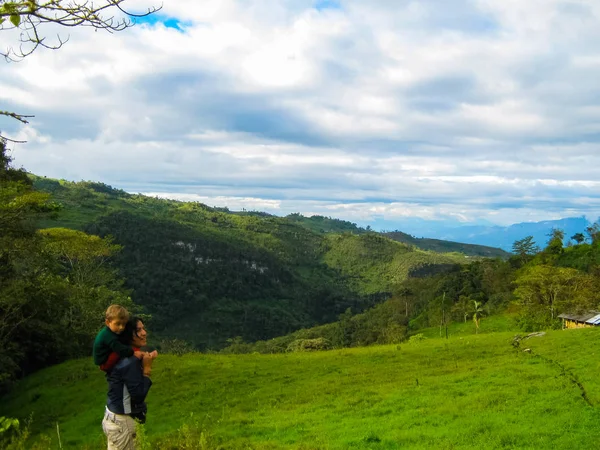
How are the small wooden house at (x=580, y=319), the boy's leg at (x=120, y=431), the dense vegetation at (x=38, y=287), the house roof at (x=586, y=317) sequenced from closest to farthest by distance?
the boy's leg at (x=120, y=431), the dense vegetation at (x=38, y=287), the house roof at (x=586, y=317), the small wooden house at (x=580, y=319)

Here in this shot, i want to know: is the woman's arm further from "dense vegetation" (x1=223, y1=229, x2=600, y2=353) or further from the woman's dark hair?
"dense vegetation" (x1=223, y1=229, x2=600, y2=353)

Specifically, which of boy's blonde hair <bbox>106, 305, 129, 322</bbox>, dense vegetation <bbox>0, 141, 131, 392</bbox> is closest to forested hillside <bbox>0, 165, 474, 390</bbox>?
dense vegetation <bbox>0, 141, 131, 392</bbox>

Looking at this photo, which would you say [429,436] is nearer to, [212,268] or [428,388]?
[428,388]

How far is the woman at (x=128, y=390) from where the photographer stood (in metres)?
6.82

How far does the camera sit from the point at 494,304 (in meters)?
77.6

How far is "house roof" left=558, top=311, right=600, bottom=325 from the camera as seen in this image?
134ft

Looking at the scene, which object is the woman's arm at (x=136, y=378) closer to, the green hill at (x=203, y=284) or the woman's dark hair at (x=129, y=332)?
the woman's dark hair at (x=129, y=332)

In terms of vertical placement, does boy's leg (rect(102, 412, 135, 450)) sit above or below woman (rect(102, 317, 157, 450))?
below

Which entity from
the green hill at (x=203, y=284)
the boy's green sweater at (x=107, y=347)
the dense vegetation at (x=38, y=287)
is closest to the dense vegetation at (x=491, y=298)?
the dense vegetation at (x=38, y=287)

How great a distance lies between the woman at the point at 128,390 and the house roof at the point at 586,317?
43.2 m

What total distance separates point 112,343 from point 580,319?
1903 inches

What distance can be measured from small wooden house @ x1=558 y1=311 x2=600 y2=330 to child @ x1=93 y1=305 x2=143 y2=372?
144 ft

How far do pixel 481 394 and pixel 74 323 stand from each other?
3054 cm

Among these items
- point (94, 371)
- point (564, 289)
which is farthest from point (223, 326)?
point (94, 371)
